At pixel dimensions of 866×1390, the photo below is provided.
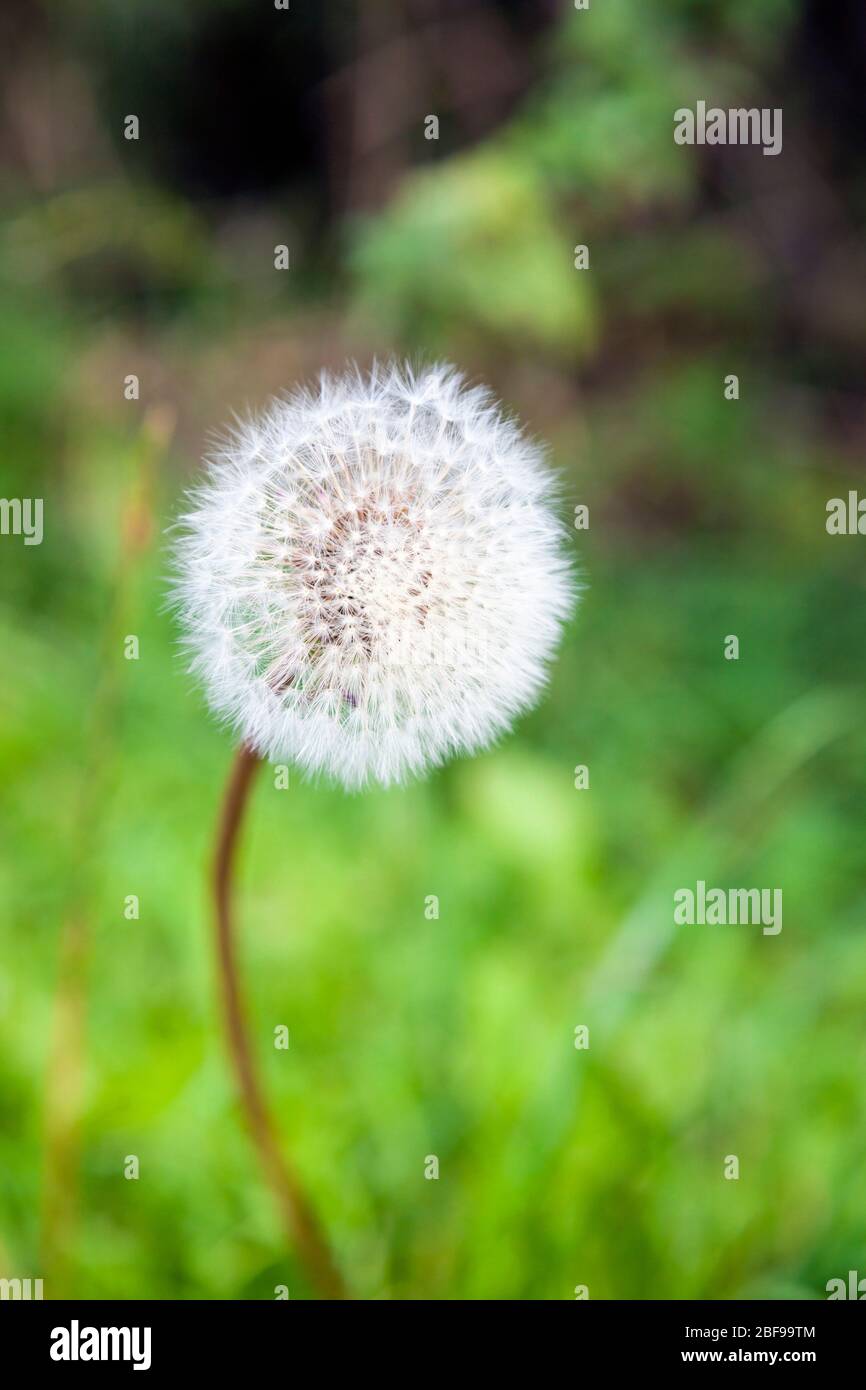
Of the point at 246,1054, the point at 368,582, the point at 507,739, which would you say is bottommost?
the point at 246,1054

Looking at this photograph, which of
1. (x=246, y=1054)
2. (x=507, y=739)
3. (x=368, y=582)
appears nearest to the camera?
(x=368, y=582)

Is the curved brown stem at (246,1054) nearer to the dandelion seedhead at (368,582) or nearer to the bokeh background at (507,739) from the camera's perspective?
the dandelion seedhead at (368,582)

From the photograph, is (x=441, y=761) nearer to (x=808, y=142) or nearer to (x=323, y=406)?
(x=323, y=406)

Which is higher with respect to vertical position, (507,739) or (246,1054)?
(507,739)

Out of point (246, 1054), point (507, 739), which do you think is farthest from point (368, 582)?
point (507, 739)

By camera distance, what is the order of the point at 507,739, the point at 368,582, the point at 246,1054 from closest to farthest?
the point at 368,582, the point at 246,1054, the point at 507,739

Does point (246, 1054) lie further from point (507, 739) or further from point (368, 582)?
point (507, 739)
